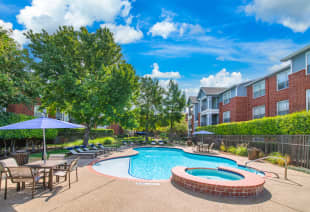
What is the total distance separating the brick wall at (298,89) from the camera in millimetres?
16453

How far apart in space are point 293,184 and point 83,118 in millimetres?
17968

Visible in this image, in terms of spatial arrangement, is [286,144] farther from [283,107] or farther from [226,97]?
[226,97]

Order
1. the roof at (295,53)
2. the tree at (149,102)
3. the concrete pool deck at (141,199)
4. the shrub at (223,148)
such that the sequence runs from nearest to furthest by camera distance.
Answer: the concrete pool deck at (141,199) → the roof at (295,53) → the shrub at (223,148) → the tree at (149,102)

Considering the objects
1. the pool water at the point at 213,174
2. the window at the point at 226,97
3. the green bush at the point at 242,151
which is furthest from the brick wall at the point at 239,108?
the pool water at the point at 213,174

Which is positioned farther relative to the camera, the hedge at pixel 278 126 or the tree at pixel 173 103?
the tree at pixel 173 103

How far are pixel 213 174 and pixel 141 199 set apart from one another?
19.5ft

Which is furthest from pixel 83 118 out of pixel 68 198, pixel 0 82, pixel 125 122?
pixel 68 198

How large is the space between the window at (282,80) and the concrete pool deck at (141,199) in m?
15.8

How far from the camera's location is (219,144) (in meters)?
22.0

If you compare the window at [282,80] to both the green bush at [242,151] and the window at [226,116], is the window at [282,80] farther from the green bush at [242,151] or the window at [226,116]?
the window at [226,116]

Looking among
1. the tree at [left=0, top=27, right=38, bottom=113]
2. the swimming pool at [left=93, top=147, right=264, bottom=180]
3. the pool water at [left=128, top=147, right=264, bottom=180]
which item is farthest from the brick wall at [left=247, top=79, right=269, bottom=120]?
the tree at [left=0, top=27, right=38, bottom=113]

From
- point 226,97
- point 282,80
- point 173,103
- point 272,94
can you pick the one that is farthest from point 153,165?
point 226,97

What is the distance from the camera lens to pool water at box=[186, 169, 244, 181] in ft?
31.1

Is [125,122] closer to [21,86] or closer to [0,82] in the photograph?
[21,86]
